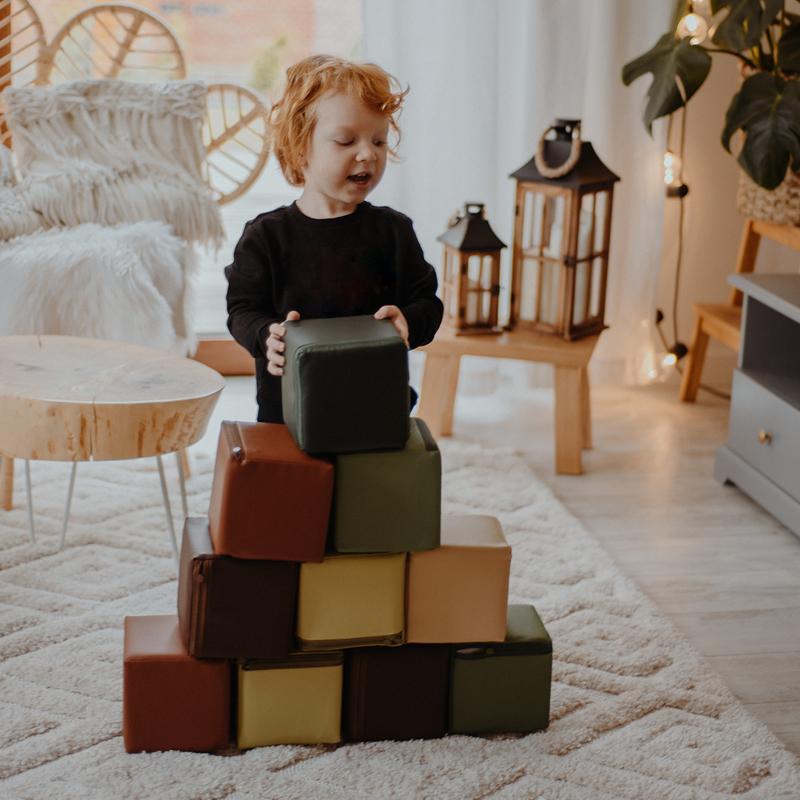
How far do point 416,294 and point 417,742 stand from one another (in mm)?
651

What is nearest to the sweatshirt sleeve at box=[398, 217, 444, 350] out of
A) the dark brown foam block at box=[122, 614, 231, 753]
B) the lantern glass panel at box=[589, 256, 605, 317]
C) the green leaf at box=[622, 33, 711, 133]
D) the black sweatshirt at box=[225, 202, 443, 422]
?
the black sweatshirt at box=[225, 202, 443, 422]

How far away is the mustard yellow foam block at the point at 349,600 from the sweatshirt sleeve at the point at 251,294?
0.34 m

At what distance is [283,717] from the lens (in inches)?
64.1

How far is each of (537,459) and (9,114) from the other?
1.49 metres

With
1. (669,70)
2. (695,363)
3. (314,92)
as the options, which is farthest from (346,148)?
(695,363)

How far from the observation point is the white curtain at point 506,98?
9.87ft

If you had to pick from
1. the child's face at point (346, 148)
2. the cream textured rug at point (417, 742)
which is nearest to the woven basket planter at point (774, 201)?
the cream textured rug at point (417, 742)

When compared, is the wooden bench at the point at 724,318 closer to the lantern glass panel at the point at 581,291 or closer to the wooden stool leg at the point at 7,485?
the lantern glass panel at the point at 581,291

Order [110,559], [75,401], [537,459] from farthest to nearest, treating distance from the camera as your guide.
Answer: [537,459] < [110,559] < [75,401]

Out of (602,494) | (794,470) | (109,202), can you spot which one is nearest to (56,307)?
(109,202)

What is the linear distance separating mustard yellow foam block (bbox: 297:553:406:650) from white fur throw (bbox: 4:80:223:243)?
1377mm

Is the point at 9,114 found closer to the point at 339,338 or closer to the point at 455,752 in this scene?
the point at 339,338

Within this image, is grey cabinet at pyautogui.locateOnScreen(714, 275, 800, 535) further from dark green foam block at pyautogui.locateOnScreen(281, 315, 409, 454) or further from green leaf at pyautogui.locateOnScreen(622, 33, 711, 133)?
dark green foam block at pyautogui.locateOnScreen(281, 315, 409, 454)

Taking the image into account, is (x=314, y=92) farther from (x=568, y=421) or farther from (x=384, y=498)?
(x=568, y=421)
